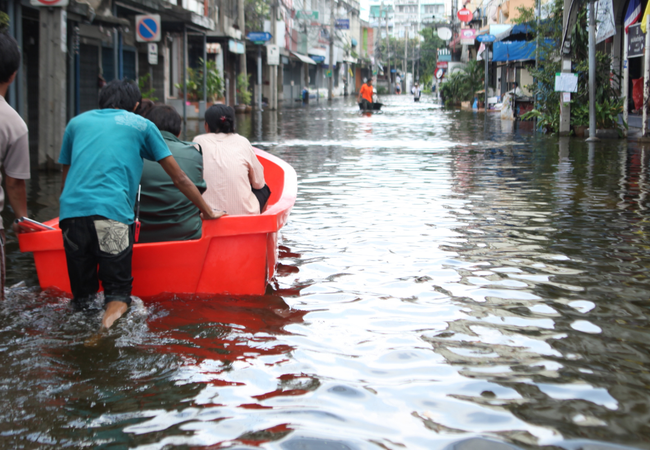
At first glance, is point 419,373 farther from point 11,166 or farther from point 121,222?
point 11,166

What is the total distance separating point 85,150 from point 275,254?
1.84m

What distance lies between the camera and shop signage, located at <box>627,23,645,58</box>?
17266mm

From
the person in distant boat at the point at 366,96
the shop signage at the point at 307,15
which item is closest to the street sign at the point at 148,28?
the person in distant boat at the point at 366,96

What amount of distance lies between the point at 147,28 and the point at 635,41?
11688mm

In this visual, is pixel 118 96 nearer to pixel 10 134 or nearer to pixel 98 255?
pixel 10 134

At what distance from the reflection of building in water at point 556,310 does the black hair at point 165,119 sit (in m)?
2.07

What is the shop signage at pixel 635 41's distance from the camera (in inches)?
680

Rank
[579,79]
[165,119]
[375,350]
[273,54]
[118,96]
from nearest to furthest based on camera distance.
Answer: [375,350], [118,96], [165,119], [579,79], [273,54]

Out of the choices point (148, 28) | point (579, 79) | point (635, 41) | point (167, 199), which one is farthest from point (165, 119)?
point (635, 41)

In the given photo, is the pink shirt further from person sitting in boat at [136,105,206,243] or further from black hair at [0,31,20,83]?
black hair at [0,31,20,83]

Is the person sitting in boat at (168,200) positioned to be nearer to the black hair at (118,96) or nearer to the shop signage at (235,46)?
the black hair at (118,96)

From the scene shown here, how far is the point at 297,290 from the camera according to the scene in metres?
4.90

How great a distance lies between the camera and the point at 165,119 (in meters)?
4.85

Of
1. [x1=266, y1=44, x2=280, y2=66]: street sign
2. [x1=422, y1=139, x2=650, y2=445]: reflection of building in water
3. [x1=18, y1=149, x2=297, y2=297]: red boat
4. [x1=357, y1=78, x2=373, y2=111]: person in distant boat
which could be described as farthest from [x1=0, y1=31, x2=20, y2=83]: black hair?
[x1=357, y1=78, x2=373, y2=111]: person in distant boat
